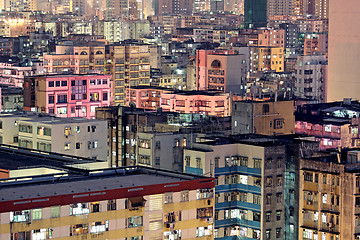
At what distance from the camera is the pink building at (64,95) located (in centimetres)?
11569

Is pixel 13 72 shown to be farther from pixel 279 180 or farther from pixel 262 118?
pixel 279 180

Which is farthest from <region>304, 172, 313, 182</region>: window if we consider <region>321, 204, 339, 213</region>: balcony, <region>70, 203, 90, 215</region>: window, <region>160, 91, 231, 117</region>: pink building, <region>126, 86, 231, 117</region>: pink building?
<region>126, 86, 231, 117</region>: pink building

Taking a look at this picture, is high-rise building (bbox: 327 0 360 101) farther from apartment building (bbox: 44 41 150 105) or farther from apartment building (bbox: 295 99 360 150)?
apartment building (bbox: 44 41 150 105)

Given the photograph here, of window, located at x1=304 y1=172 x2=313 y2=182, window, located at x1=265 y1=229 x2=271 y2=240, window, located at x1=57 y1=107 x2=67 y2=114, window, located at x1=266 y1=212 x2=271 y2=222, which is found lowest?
window, located at x1=265 y1=229 x2=271 y2=240

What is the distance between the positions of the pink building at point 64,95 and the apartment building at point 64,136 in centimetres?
2667

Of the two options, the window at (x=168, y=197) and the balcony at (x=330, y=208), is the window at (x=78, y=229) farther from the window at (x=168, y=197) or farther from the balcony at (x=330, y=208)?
the balcony at (x=330, y=208)

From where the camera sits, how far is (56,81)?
116875mm

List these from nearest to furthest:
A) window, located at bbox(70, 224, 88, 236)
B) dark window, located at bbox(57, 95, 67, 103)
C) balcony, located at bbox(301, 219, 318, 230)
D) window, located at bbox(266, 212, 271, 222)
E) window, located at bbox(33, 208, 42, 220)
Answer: window, located at bbox(33, 208, 42, 220), window, located at bbox(70, 224, 88, 236), balcony, located at bbox(301, 219, 318, 230), window, located at bbox(266, 212, 271, 222), dark window, located at bbox(57, 95, 67, 103)

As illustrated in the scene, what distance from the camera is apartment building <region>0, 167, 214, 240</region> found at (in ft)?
156

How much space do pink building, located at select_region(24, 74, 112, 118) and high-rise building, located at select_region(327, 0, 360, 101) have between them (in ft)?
103

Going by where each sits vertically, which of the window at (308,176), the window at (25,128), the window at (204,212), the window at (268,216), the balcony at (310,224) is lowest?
the balcony at (310,224)

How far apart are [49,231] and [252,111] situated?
4805 cm

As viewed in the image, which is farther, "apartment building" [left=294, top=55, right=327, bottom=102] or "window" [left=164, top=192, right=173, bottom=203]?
"apartment building" [left=294, top=55, right=327, bottom=102]

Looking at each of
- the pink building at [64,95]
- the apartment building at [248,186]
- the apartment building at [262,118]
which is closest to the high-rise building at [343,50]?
the pink building at [64,95]
